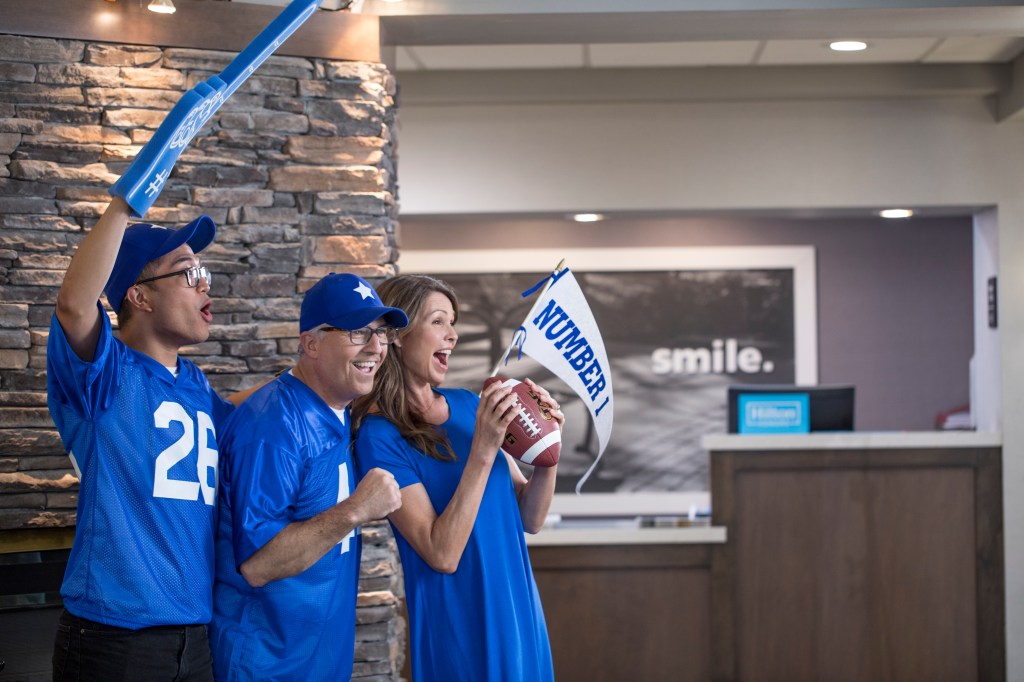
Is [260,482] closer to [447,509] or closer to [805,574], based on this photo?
[447,509]

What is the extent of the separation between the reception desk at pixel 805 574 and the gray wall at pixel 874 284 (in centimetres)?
197

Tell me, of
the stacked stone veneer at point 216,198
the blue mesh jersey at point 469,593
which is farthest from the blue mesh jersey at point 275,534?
the stacked stone veneer at point 216,198

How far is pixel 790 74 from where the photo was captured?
4.95 meters

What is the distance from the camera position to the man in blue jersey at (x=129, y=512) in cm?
174

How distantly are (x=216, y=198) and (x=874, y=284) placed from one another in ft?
16.2

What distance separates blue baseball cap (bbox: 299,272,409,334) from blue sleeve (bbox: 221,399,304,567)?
0.20 meters

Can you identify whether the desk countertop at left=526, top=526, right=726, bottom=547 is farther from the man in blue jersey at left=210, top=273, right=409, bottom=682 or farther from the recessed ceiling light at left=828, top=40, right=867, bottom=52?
the man in blue jersey at left=210, top=273, right=409, bottom=682

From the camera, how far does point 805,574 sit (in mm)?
4789

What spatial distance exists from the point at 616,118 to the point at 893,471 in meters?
2.07

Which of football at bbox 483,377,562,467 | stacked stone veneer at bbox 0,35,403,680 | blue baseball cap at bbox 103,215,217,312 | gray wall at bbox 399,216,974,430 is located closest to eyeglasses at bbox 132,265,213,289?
blue baseball cap at bbox 103,215,217,312

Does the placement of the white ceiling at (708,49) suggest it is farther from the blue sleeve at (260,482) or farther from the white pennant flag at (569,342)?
the blue sleeve at (260,482)

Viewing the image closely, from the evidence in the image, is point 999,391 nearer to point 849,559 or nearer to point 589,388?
point 849,559

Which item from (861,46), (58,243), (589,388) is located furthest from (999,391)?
(58,243)

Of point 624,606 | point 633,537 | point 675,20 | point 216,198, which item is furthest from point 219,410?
point 624,606
